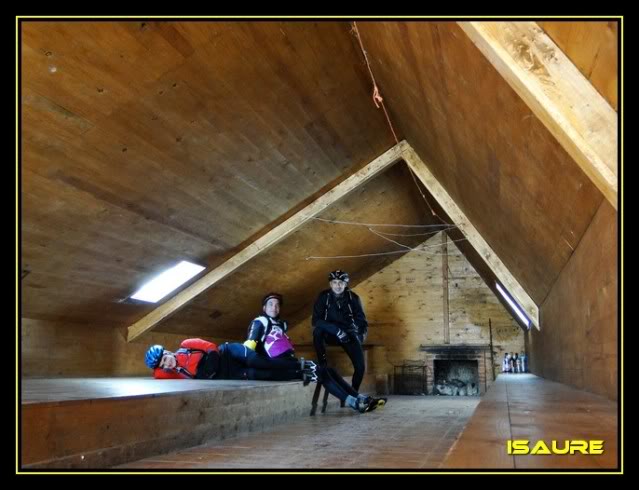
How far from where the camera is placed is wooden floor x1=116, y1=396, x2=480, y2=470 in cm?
304

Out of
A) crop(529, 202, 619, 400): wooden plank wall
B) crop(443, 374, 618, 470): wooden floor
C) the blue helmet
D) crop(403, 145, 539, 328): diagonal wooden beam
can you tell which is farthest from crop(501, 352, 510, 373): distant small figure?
crop(443, 374, 618, 470): wooden floor

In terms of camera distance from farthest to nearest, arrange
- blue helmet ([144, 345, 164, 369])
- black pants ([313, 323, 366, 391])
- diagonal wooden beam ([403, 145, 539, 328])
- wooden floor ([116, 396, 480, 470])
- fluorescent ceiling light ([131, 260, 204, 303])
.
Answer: fluorescent ceiling light ([131, 260, 204, 303]) → diagonal wooden beam ([403, 145, 539, 328]) → black pants ([313, 323, 366, 391]) → blue helmet ([144, 345, 164, 369]) → wooden floor ([116, 396, 480, 470])

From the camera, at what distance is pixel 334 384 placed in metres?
5.23

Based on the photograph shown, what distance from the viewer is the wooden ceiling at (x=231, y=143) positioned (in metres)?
3.10

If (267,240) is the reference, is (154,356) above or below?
below

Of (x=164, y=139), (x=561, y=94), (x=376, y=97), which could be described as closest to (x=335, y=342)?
(x=376, y=97)

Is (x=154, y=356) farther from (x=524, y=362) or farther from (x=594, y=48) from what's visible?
(x=524, y=362)

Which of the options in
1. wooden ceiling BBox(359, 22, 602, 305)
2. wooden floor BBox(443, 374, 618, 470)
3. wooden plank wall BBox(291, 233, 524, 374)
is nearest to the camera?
wooden floor BBox(443, 374, 618, 470)

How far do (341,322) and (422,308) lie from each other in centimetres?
Answer: 481

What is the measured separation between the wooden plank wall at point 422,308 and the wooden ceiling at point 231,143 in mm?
3752

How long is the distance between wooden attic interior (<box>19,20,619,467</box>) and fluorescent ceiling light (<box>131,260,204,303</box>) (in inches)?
6.3

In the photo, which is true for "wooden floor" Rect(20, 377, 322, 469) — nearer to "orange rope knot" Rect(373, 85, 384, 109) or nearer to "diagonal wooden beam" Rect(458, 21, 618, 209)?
"diagonal wooden beam" Rect(458, 21, 618, 209)
